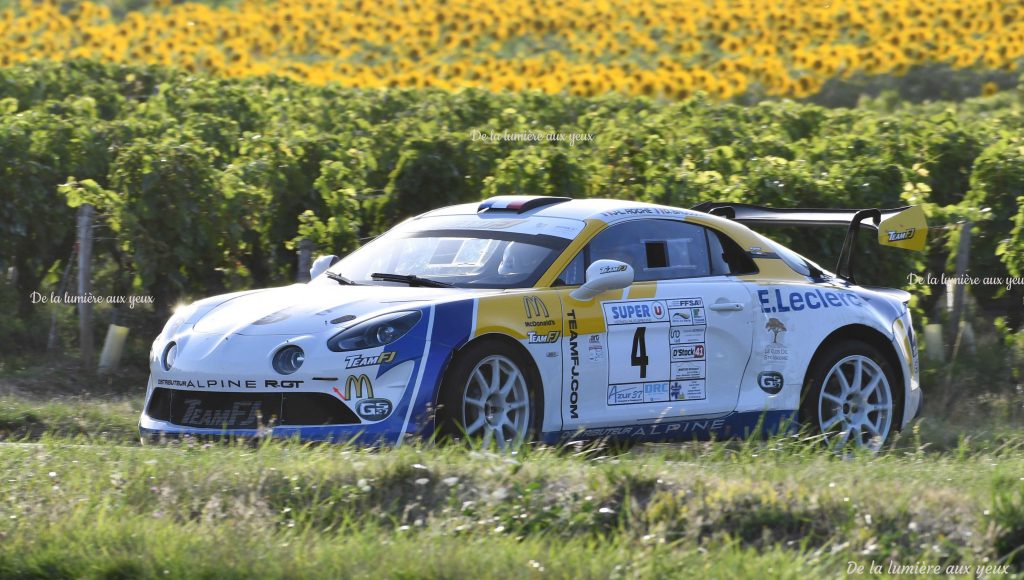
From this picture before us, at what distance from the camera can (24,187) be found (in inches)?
529

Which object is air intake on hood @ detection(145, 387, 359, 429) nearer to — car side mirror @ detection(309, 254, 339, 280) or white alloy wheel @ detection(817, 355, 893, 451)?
car side mirror @ detection(309, 254, 339, 280)

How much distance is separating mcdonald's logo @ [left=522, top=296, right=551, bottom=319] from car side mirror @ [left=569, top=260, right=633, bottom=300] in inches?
9.2

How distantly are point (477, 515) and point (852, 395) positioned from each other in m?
3.80

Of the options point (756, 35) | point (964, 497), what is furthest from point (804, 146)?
point (756, 35)

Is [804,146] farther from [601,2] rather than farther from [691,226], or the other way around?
[601,2]

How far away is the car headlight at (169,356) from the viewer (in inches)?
320

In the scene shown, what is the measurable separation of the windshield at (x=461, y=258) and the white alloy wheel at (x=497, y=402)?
0.59 m

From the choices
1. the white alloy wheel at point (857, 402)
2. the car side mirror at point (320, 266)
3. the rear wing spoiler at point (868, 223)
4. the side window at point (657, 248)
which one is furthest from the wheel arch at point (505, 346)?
the rear wing spoiler at point (868, 223)

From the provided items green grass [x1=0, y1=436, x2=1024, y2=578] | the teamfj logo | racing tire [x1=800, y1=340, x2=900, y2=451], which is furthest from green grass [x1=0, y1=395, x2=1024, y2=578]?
racing tire [x1=800, y1=340, x2=900, y2=451]

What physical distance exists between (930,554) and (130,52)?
97.0 feet

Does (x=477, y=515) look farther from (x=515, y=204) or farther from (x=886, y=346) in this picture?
(x=886, y=346)

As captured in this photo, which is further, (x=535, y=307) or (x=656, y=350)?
(x=656, y=350)

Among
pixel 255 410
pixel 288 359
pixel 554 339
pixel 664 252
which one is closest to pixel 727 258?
pixel 664 252

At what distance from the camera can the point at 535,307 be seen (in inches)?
319
